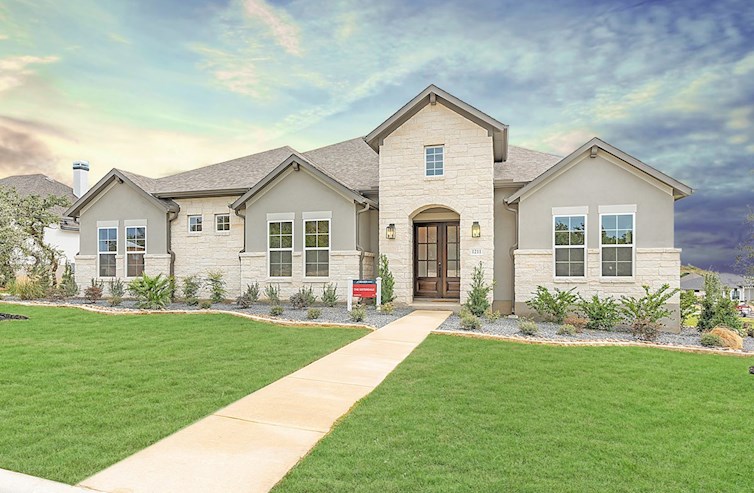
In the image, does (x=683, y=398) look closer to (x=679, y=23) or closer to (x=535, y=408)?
(x=535, y=408)

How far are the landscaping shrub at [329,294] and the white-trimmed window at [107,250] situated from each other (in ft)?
30.9

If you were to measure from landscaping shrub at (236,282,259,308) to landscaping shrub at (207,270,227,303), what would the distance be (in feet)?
3.65

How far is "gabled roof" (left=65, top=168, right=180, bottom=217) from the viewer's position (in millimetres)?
17484

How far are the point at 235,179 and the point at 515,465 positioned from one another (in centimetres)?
1635

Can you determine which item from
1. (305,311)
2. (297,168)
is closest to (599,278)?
(305,311)

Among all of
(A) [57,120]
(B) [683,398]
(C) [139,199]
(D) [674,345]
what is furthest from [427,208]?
(A) [57,120]

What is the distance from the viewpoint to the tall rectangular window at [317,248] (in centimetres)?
1532

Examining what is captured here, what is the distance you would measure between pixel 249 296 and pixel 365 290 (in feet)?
13.8

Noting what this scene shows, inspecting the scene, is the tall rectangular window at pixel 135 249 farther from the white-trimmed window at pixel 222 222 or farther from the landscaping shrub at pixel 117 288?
the white-trimmed window at pixel 222 222

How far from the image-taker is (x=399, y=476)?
363 cm

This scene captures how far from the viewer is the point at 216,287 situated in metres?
16.3

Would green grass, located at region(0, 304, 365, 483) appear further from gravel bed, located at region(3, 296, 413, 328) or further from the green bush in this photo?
the green bush

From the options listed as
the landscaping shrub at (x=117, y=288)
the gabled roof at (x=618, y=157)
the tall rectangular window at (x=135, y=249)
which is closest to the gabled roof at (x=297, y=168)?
the tall rectangular window at (x=135, y=249)

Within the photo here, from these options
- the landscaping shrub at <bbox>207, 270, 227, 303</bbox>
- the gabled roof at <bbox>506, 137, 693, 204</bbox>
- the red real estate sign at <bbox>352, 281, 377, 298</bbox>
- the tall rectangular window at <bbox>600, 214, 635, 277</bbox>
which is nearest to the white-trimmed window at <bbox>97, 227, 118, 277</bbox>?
the landscaping shrub at <bbox>207, 270, 227, 303</bbox>
